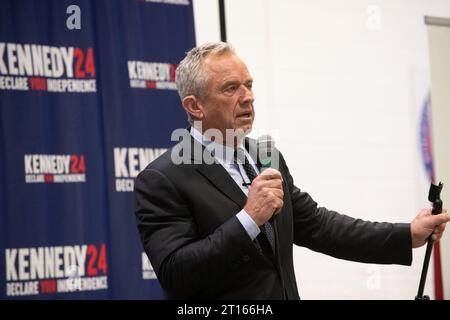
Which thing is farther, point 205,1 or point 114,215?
point 205,1

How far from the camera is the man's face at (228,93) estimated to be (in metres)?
2.36

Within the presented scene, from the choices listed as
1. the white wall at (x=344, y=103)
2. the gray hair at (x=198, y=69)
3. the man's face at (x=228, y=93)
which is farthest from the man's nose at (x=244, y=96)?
the white wall at (x=344, y=103)

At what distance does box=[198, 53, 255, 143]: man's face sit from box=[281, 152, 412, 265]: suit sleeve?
0.90 ft

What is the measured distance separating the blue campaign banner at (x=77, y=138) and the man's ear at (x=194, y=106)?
223 centimetres

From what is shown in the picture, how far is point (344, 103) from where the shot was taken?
17.7 feet

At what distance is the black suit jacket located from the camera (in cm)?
207

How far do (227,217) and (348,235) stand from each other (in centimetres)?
50

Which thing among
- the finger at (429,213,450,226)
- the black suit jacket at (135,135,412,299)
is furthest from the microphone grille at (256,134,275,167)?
the finger at (429,213,450,226)

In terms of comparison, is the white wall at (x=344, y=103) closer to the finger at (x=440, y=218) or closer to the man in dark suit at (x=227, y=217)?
the man in dark suit at (x=227, y=217)

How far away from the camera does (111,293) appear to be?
4496 mm

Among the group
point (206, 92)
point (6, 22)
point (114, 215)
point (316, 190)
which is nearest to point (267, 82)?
point (316, 190)

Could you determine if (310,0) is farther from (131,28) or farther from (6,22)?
(6,22)

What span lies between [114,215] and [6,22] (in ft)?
4.67

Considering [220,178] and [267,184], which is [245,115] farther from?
[267,184]
